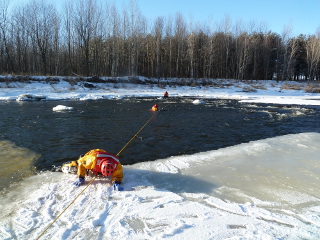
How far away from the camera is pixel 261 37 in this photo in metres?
48.6

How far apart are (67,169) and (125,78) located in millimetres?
28363

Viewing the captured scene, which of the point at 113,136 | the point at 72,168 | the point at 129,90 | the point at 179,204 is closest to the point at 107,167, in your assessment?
the point at 72,168

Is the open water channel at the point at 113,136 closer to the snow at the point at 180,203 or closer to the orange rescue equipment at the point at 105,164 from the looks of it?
the snow at the point at 180,203

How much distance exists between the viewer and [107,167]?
403cm

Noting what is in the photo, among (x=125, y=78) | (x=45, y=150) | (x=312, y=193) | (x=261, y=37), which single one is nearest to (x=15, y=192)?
(x=45, y=150)

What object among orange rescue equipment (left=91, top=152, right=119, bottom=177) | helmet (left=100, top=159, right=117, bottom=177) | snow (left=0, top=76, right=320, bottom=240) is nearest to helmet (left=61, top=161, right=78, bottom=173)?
snow (left=0, top=76, right=320, bottom=240)

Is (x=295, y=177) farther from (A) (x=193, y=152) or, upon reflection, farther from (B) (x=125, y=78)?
(B) (x=125, y=78)

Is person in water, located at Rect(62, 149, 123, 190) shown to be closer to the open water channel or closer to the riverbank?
the open water channel

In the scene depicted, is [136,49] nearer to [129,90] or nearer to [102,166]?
[129,90]

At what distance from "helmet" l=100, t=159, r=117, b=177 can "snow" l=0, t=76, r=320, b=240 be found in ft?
A: 0.91

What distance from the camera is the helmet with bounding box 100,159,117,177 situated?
402 cm

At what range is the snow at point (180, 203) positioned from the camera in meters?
2.89

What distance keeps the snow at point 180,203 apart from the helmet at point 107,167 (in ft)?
0.91

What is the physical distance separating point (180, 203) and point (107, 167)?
143 cm
